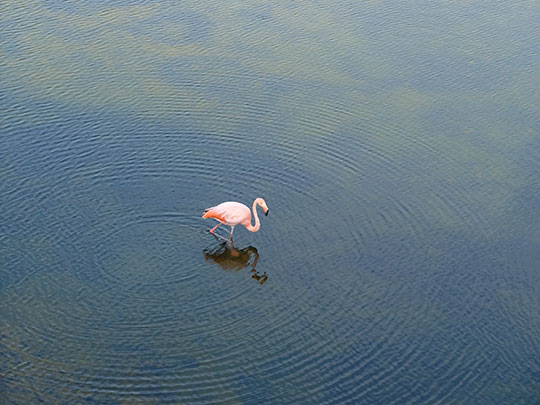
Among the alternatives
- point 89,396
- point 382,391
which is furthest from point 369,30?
point 89,396

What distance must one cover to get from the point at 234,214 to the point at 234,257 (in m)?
1.21

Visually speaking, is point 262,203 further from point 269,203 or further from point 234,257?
point 234,257

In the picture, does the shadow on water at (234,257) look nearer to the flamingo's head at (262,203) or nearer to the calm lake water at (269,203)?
the calm lake water at (269,203)

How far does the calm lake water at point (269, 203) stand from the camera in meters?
18.2

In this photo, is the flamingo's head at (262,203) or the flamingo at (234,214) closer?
the flamingo at (234,214)

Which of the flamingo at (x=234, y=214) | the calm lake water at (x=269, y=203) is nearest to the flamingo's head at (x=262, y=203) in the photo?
the flamingo at (x=234, y=214)

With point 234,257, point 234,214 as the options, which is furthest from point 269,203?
point 234,257

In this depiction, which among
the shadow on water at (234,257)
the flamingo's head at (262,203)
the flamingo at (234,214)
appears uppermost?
the flamingo's head at (262,203)

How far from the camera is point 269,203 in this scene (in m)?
23.2

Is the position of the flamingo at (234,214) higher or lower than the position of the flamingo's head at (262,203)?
lower

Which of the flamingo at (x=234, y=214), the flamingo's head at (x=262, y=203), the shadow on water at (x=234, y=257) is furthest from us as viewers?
the flamingo's head at (x=262, y=203)

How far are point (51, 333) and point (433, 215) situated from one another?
11517 mm

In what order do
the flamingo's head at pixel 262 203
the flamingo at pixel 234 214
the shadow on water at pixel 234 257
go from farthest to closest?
the flamingo's head at pixel 262 203 < the flamingo at pixel 234 214 < the shadow on water at pixel 234 257

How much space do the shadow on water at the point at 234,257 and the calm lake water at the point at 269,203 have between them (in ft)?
0.27
